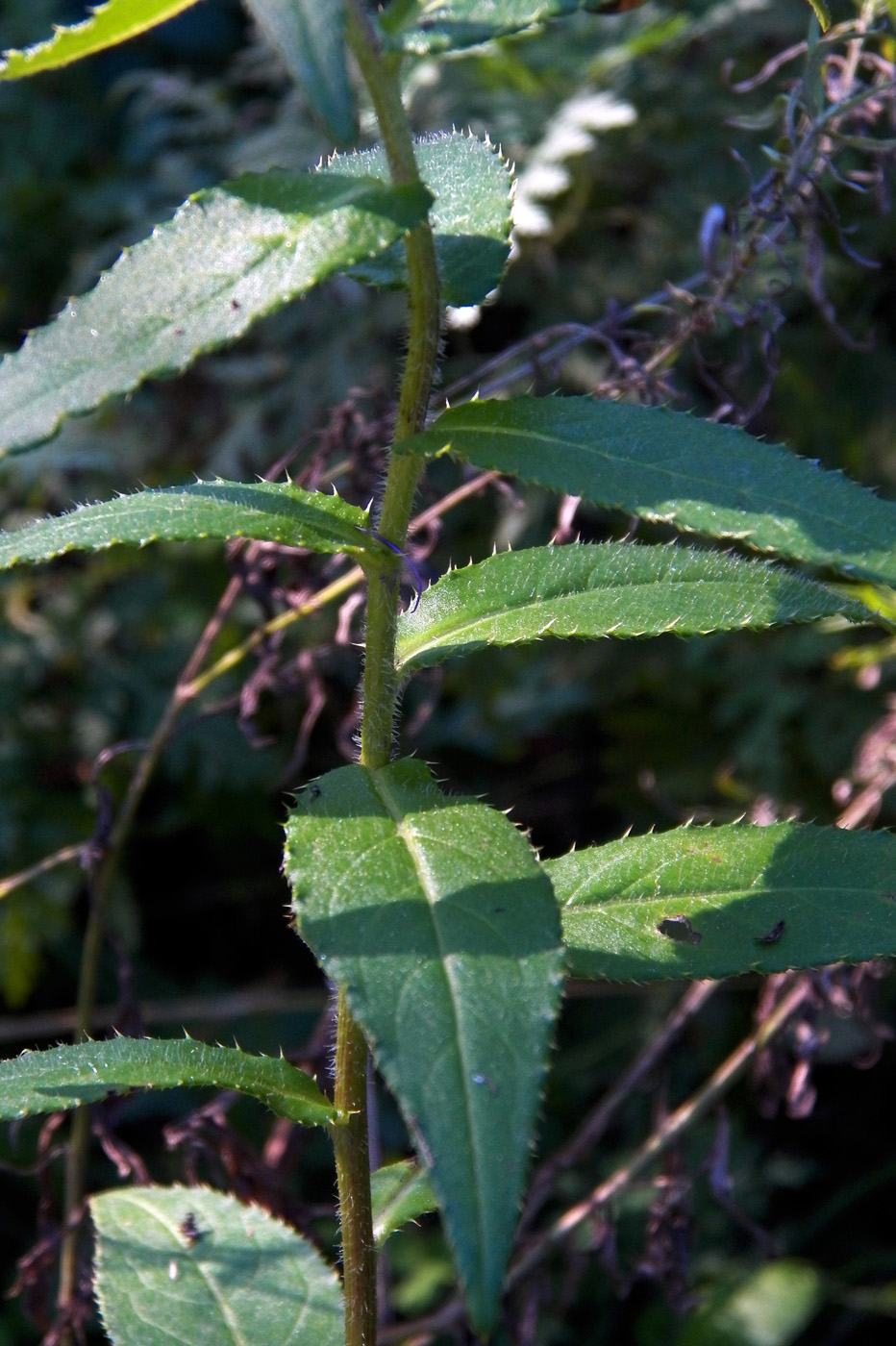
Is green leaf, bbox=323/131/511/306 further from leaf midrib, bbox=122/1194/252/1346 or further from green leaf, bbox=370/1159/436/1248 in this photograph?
leaf midrib, bbox=122/1194/252/1346

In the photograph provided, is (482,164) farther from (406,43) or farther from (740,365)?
(740,365)

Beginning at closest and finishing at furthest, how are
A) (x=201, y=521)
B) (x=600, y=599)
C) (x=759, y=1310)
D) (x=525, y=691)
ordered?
(x=201, y=521) → (x=600, y=599) → (x=759, y=1310) → (x=525, y=691)

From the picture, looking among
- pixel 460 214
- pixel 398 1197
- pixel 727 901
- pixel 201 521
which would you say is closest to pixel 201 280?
pixel 201 521

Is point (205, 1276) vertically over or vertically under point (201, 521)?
under

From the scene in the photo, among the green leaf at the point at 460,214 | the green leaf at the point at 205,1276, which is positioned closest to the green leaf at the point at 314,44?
the green leaf at the point at 460,214

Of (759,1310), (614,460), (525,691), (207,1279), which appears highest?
(614,460)

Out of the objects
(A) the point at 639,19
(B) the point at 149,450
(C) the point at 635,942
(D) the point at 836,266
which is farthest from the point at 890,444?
(C) the point at 635,942

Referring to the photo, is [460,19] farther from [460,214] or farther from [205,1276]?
[205,1276]

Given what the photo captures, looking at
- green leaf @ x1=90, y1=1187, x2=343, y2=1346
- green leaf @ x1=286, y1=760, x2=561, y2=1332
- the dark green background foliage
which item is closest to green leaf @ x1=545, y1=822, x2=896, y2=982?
green leaf @ x1=286, y1=760, x2=561, y2=1332
